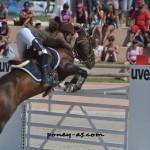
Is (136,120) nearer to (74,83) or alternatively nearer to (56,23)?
(74,83)

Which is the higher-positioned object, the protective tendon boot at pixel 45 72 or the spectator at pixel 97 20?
the protective tendon boot at pixel 45 72

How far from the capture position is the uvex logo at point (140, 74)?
848 cm

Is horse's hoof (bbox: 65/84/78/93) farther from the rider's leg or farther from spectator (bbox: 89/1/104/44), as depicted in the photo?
spectator (bbox: 89/1/104/44)

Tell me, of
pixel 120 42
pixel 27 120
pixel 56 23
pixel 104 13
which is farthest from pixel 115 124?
pixel 104 13

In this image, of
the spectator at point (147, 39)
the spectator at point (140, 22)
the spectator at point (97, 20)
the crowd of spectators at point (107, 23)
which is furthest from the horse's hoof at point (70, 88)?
the spectator at point (97, 20)

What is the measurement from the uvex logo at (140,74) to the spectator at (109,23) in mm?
12146

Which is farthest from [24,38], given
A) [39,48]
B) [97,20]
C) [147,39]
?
[97,20]

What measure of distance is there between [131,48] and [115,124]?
21.5 ft

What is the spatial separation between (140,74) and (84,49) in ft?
3.47

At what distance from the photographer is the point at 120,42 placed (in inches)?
834

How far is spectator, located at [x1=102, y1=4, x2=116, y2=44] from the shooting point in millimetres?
20656

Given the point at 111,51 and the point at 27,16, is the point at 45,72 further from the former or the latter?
the point at 27,16

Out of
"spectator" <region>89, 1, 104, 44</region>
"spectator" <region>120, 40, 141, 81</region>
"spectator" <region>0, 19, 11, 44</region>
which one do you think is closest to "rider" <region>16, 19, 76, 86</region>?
"spectator" <region>120, 40, 141, 81</region>

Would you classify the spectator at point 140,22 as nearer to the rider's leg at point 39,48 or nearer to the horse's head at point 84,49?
the horse's head at point 84,49
